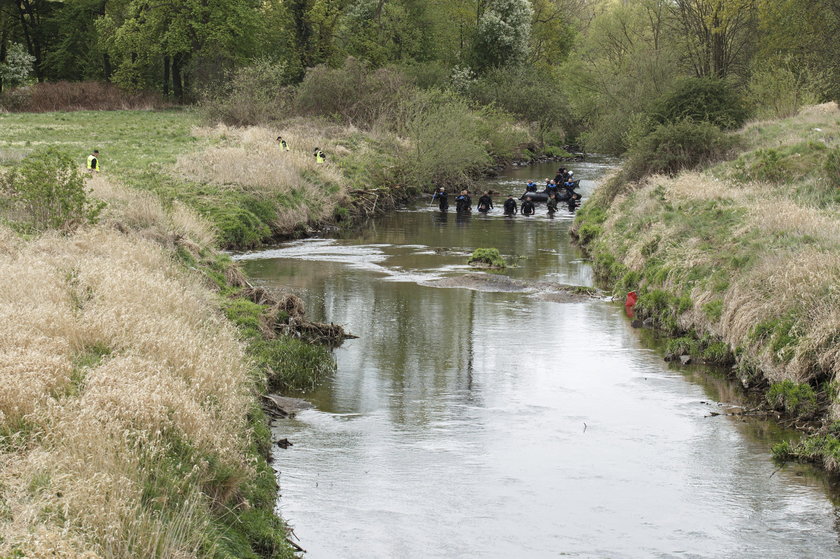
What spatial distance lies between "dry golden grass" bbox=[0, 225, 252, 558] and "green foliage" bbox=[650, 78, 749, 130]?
25974mm

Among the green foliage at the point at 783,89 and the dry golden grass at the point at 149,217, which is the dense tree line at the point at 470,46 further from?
the dry golden grass at the point at 149,217

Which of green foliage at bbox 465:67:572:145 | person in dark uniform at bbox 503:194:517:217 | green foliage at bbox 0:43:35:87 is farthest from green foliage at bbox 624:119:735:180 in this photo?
green foliage at bbox 0:43:35:87

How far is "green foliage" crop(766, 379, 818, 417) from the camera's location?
46.9 feet

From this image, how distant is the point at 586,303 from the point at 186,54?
187 ft

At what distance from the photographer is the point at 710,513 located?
11523 millimetres

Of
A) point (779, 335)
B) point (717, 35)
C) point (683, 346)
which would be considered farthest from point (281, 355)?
point (717, 35)

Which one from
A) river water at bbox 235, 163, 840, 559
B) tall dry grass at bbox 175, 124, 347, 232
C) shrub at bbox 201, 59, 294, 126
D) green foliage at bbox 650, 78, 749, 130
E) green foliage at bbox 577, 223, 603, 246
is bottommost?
river water at bbox 235, 163, 840, 559

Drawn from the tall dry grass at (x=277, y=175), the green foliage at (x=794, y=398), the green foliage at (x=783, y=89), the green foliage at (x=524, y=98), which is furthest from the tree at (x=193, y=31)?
the green foliage at (x=794, y=398)

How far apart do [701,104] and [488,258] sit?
50.0 ft

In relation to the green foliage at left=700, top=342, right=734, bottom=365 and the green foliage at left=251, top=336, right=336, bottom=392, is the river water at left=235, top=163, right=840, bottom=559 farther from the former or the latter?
the green foliage at left=700, top=342, right=734, bottom=365

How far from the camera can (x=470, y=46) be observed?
266 ft

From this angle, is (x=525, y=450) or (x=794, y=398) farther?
(x=794, y=398)

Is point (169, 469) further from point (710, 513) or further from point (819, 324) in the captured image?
point (819, 324)

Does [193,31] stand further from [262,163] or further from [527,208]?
[527,208]
